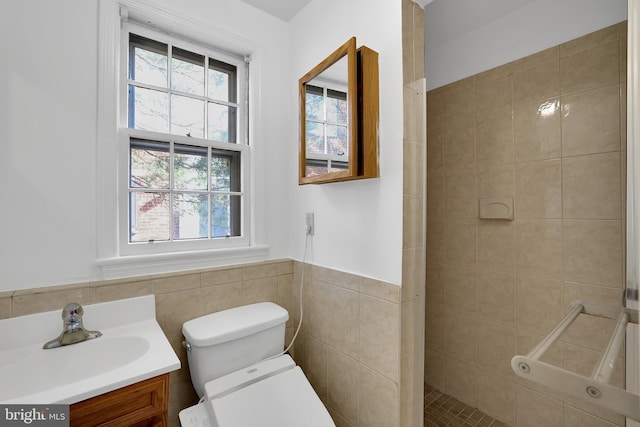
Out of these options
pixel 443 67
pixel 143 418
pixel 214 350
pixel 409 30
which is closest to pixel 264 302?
pixel 214 350

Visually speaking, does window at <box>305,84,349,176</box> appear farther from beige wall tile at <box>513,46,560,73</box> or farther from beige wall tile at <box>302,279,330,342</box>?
beige wall tile at <box>513,46,560,73</box>

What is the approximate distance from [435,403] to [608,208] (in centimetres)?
153

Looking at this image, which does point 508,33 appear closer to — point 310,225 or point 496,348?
point 310,225

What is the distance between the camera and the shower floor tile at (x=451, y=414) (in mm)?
1719

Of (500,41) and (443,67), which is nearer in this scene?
(500,41)

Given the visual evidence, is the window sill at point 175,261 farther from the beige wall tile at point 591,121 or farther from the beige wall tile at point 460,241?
the beige wall tile at point 591,121

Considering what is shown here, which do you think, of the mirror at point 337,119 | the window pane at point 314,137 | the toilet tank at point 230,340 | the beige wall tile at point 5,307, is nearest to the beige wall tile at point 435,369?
the toilet tank at point 230,340

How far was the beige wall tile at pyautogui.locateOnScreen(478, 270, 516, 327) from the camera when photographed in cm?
168

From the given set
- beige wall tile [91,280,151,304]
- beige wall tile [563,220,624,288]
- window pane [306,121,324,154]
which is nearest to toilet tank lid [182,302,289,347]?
beige wall tile [91,280,151,304]

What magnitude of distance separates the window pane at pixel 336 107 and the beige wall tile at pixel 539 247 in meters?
1.21

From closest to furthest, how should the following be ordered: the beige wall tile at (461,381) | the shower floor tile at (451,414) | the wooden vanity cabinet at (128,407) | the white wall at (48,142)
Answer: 1. the wooden vanity cabinet at (128,407)
2. the white wall at (48,142)
3. the shower floor tile at (451,414)
4. the beige wall tile at (461,381)

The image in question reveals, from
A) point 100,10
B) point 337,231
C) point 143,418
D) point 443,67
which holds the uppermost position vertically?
point 443,67

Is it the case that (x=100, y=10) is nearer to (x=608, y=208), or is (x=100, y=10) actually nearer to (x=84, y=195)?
(x=84, y=195)

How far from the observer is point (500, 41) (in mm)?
1733
